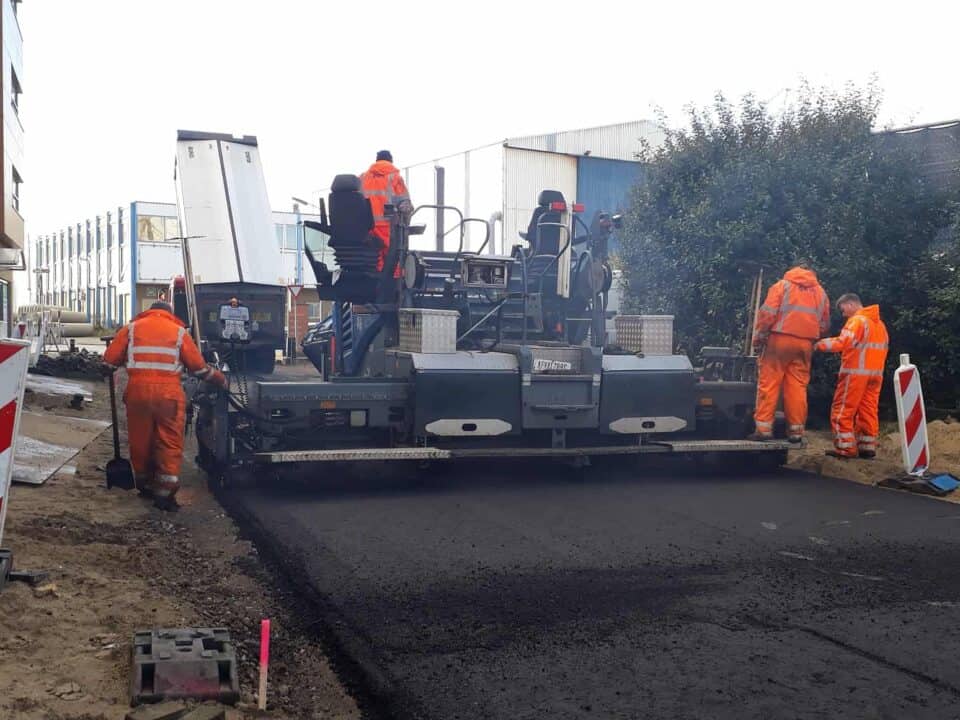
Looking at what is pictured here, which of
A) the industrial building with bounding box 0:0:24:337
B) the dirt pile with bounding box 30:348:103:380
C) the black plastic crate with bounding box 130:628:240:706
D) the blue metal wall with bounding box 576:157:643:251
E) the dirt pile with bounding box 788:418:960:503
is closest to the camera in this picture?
the black plastic crate with bounding box 130:628:240:706

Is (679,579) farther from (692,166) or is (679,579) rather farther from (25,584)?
(692,166)

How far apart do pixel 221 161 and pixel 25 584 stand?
1090 centimetres

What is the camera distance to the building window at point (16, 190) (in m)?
24.3

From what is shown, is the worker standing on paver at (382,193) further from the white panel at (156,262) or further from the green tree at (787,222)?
the white panel at (156,262)

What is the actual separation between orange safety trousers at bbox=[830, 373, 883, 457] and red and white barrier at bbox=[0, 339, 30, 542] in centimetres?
713

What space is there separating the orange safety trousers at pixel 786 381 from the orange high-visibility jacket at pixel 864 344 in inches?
→ 12.6

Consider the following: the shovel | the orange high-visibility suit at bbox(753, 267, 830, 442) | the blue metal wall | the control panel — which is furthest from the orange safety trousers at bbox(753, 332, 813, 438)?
Result: the blue metal wall

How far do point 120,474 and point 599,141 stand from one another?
24.2 metres

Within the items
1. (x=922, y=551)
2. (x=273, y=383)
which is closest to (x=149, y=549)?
(x=273, y=383)

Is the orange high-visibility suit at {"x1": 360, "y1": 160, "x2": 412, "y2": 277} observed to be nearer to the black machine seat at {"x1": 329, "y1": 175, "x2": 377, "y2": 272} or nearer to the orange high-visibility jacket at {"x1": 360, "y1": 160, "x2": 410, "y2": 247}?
A: the orange high-visibility jacket at {"x1": 360, "y1": 160, "x2": 410, "y2": 247}

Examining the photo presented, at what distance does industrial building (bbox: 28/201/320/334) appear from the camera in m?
42.8

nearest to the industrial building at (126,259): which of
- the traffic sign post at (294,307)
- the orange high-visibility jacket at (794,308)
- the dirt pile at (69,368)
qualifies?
the traffic sign post at (294,307)

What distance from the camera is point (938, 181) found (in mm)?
11359

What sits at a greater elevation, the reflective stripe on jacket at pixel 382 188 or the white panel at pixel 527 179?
the white panel at pixel 527 179
